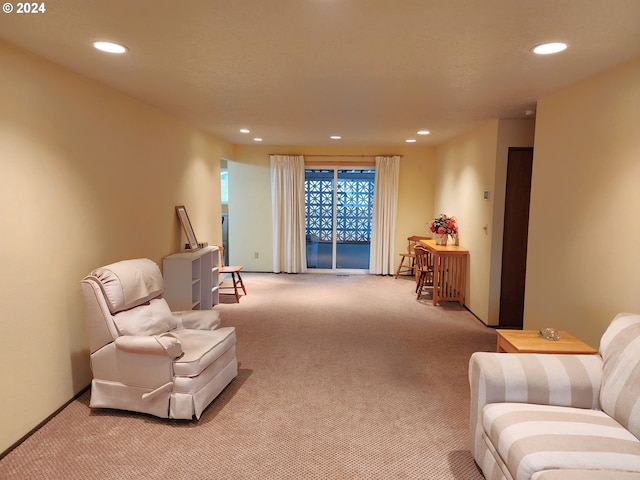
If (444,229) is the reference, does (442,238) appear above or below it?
below

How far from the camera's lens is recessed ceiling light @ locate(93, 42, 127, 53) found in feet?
7.61

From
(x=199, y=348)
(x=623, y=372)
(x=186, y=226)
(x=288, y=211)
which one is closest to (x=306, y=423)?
(x=199, y=348)

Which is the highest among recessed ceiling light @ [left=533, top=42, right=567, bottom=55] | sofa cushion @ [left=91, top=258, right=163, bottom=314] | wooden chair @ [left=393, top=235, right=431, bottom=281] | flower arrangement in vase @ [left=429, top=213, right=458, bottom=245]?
recessed ceiling light @ [left=533, top=42, right=567, bottom=55]

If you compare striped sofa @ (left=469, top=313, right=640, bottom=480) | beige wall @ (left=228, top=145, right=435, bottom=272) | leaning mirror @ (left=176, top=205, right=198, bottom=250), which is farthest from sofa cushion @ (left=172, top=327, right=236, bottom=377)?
beige wall @ (left=228, top=145, right=435, bottom=272)

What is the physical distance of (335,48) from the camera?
91.7 inches

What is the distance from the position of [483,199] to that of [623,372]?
3.20 meters

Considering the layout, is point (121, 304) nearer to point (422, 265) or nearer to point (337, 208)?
point (422, 265)

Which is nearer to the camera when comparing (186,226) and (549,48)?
(549,48)

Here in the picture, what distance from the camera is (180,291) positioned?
445 centimetres

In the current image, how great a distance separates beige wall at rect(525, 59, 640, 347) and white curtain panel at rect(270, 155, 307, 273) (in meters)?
4.49

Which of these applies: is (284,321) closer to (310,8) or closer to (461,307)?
(461,307)

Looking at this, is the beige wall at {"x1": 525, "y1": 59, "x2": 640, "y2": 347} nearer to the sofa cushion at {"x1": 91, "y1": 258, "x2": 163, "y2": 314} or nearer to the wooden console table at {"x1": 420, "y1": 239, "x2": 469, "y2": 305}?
the wooden console table at {"x1": 420, "y1": 239, "x2": 469, "y2": 305}

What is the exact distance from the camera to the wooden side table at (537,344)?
257cm

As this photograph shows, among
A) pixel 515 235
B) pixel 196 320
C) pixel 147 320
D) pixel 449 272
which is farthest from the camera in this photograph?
pixel 449 272
